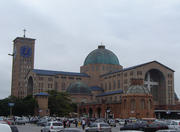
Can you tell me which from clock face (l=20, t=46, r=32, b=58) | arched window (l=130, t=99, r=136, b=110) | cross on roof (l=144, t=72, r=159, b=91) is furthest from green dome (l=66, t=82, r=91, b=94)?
arched window (l=130, t=99, r=136, b=110)

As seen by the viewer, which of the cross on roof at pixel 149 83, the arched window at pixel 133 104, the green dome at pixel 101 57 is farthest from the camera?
the green dome at pixel 101 57

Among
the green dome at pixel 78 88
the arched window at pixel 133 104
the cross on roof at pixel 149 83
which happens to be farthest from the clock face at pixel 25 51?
the arched window at pixel 133 104

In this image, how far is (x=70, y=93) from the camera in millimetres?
121750

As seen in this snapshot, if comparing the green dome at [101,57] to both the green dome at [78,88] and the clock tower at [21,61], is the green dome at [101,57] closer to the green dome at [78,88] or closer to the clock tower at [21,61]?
the green dome at [78,88]

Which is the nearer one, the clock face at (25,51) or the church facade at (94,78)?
the church facade at (94,78)

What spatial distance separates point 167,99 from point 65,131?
4057 inches

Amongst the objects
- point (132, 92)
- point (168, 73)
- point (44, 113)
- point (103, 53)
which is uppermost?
point (103, 53)

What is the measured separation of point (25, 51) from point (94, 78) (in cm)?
3158

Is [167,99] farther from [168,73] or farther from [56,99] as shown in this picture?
[56,99]

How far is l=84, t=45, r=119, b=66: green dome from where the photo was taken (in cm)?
13800

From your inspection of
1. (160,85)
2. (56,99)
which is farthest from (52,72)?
(160,85)

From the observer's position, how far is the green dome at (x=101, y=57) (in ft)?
453

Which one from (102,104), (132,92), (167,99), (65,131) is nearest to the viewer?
(65,131)

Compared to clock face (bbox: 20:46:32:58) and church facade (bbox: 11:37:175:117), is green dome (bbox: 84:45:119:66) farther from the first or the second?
clock face (bbox: 20:46:32:58)
